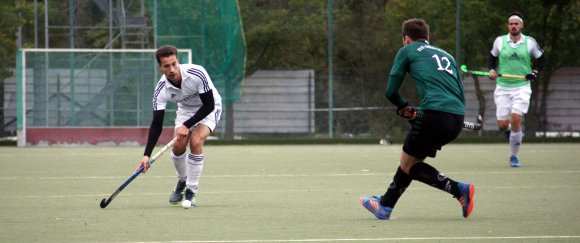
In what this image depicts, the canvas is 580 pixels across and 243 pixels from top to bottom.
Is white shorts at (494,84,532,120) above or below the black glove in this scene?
below

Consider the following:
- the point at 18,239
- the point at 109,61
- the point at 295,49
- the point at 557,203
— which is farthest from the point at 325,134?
the point at 18,239

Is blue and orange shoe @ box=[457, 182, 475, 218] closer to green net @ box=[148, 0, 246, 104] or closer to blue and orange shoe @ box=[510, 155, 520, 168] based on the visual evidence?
blue and orange shoe @ box=[510, 155, 520, 168]

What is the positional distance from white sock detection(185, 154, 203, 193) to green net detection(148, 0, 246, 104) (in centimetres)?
1438

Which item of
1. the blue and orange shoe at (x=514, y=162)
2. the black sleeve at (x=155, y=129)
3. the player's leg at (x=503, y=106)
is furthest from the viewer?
the player's leg at (x=503, y=106)

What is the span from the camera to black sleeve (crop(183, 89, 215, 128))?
9469 mm

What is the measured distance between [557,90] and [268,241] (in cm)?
1934

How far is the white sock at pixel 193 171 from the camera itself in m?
9.48

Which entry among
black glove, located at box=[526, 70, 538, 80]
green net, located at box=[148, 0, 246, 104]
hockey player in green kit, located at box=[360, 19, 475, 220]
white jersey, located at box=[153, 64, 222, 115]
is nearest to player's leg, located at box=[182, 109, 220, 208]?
white jersey, located at box=[153, 64, 222, 115]

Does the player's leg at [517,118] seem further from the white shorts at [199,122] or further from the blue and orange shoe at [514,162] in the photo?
the white shorts at [199,122]

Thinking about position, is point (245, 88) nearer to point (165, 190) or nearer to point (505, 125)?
point (505, 125)

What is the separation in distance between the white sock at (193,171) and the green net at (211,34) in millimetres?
14379

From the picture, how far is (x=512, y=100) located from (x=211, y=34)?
34.7 feet

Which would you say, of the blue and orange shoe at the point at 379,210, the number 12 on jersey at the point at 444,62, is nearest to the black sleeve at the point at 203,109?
the blue and orange shoe at the point at 379,210

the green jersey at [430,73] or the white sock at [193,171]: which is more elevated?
the green jersey at [430,73]
